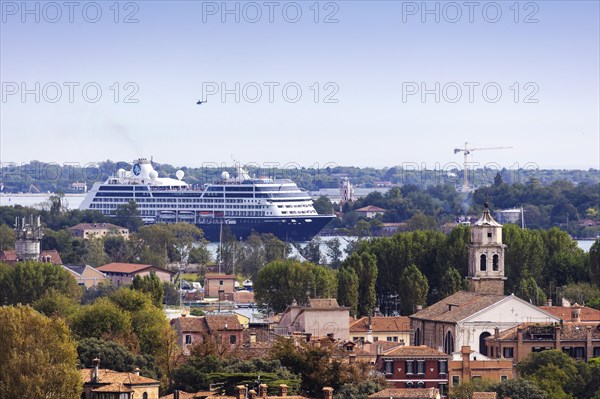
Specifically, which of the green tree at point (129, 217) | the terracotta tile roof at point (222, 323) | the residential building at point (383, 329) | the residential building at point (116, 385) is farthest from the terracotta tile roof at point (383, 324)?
the green tree at point (129, 217)

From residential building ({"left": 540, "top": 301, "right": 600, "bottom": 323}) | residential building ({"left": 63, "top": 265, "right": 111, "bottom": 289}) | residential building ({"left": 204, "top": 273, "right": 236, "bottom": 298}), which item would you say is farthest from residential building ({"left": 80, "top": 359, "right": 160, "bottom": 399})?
residential building ({"left": 63, "top": 265, "right": 111, "bottom": 289})

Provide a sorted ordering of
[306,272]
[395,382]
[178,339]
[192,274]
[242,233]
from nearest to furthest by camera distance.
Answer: [395,382], [178,339], [306,272], [192,274], [242,233]

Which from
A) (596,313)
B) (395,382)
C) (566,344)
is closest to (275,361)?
(395,382)

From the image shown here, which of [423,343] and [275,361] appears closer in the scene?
[275,361]

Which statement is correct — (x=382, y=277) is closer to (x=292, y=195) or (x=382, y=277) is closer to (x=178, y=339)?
(x=178, y=339)

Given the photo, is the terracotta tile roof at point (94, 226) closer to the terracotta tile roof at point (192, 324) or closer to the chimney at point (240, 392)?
the terracotta tile roof at point (192, 324)

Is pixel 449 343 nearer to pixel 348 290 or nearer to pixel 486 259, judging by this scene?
pixel 486 259
